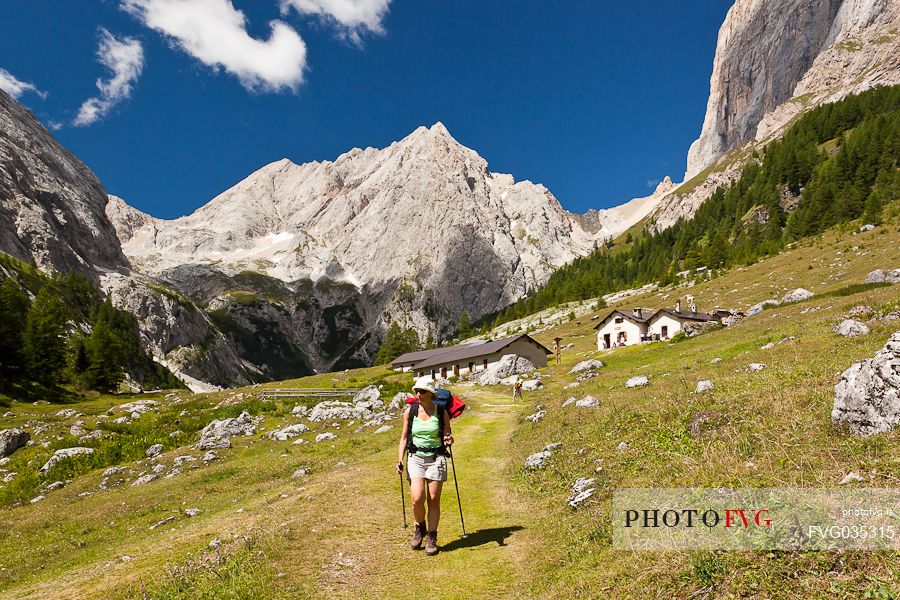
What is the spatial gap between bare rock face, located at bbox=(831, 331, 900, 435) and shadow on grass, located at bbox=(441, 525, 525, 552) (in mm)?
7935

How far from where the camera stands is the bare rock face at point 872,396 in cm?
914

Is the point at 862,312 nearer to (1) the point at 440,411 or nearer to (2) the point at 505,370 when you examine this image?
(1) the point at 440,411

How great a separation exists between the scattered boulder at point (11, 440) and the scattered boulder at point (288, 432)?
18.2 m

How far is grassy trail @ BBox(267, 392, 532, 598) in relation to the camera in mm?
8938

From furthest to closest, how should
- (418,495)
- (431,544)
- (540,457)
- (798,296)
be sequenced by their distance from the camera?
(798,296)
(540,457)
(418,495)
(431,544)

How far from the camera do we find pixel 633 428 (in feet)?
50.7

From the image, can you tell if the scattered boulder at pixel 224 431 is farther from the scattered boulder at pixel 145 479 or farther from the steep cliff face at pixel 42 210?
the steep cliff face at pixel 42 210

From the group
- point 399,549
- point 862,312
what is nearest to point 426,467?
point 399,549

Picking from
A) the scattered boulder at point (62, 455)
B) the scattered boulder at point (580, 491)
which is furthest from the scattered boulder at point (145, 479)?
the scattered boulder at point (580, 491)

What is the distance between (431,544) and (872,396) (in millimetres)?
9991

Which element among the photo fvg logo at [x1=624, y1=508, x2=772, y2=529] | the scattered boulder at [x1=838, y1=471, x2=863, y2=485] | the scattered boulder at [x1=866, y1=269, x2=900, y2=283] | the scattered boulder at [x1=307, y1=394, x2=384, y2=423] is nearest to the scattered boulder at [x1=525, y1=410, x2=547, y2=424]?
the scattered boulder at [x1=307, y1=394, x2=384, y2=423]

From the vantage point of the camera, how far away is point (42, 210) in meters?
165

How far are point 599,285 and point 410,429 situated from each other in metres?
163

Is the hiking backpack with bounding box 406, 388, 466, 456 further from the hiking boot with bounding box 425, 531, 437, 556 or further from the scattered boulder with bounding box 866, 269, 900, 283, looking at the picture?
the scattered boulder with bounding box 866, 269, 900, 283
